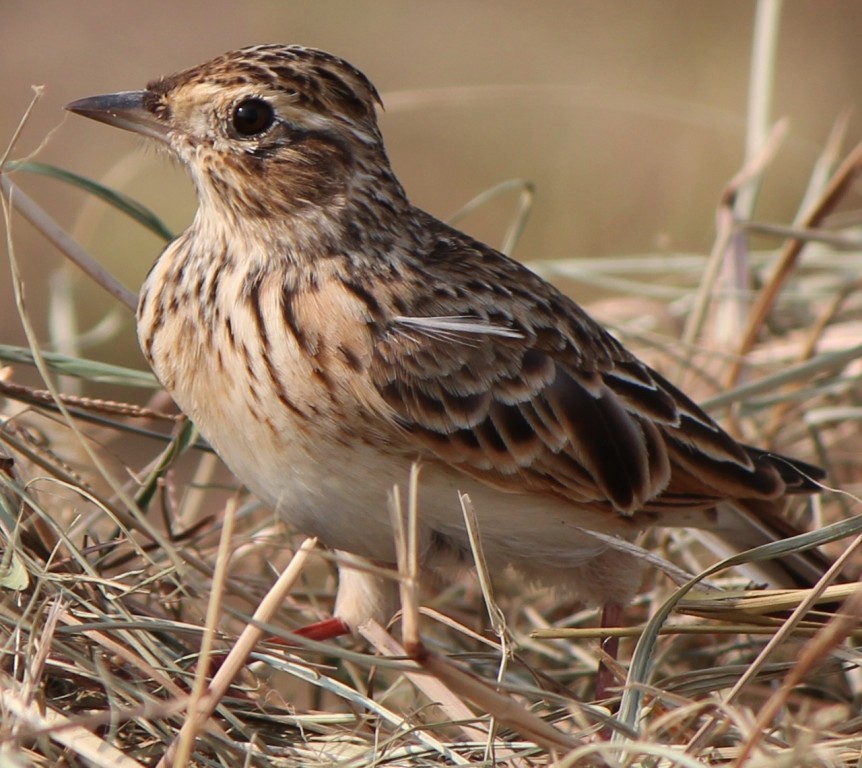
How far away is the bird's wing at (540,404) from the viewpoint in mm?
4270

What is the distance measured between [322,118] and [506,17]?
8.56 meters

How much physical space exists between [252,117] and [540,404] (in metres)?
1.24

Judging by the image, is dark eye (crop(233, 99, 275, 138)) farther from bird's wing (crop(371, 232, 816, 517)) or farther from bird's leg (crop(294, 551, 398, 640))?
bird's leg (crop(294, 551, 398, 640))

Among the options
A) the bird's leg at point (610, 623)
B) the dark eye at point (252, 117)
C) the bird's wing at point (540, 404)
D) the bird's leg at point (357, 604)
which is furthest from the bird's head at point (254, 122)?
the bird's leg at point (610, 623)

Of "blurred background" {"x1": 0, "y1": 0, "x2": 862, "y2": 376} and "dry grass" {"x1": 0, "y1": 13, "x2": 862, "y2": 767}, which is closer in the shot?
"dry grass" {"x1": 0, "y1": 13, "x2": 862, "y2": 767}

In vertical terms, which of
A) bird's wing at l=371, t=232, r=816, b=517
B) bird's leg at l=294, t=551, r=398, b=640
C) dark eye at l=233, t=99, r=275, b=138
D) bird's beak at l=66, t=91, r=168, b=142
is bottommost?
bird's leg at l=294, t=551, r=398, b=640

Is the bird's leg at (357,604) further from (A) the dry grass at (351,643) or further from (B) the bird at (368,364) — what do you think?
(A) the dry grass at (351,643)

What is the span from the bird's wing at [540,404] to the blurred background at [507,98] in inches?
168

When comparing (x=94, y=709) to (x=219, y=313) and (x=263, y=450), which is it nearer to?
(x=263, y=450)

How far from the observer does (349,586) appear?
4.92 meters

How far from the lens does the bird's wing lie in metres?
4.27

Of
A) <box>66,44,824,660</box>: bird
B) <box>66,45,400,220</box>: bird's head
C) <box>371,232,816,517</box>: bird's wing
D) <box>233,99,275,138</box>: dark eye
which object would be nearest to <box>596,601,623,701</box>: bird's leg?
<box>66,44,824,660</box>: bird

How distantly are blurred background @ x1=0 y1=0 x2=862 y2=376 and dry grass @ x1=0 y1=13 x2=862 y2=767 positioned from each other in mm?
3693

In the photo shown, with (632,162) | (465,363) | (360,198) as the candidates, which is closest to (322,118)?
(360,198)
